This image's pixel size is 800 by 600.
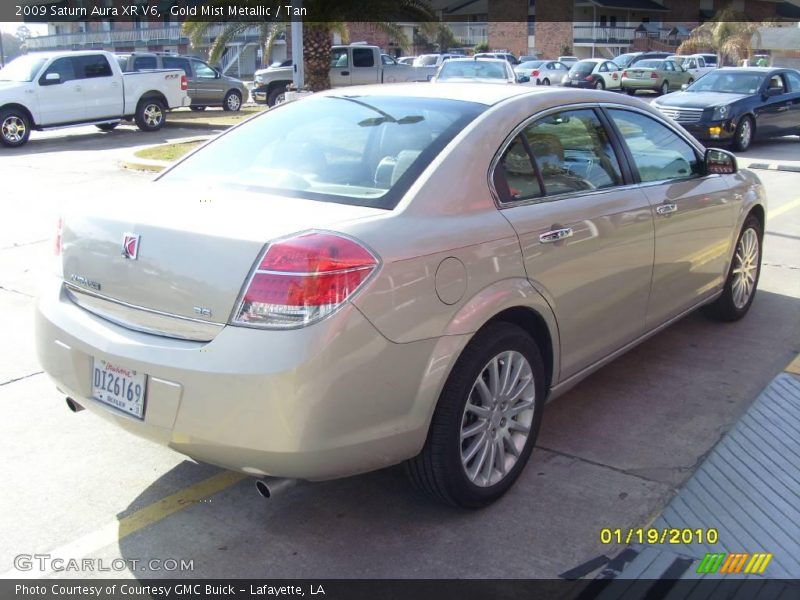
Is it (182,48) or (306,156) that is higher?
(182,48)

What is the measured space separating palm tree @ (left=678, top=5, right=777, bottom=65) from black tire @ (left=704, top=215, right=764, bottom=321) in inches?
1760

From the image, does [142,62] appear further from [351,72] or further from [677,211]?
[677,211]

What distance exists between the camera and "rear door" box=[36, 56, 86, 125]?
58.9 ft

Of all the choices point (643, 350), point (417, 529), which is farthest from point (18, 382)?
point (643, 350)

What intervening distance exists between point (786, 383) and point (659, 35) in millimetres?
62577

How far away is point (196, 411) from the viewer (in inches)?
114

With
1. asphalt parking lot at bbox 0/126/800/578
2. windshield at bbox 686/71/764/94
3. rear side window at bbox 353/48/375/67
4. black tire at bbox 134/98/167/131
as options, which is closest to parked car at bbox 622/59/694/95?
rear side window at bbox 353/48/375/67

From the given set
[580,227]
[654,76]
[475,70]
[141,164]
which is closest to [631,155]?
[580,227]

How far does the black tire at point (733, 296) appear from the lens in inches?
223

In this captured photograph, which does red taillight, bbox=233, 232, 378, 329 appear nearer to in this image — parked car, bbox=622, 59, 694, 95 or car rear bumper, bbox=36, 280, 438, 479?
car rear bumper, bbox=36, 280, 438, 479

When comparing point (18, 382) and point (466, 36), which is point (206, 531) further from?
point (466, 36)

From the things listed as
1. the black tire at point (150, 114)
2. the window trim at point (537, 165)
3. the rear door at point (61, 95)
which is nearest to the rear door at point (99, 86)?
the rear door at point (61, 95)

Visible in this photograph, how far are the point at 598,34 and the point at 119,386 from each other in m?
60.6

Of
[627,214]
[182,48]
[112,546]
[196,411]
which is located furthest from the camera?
[182,48]
